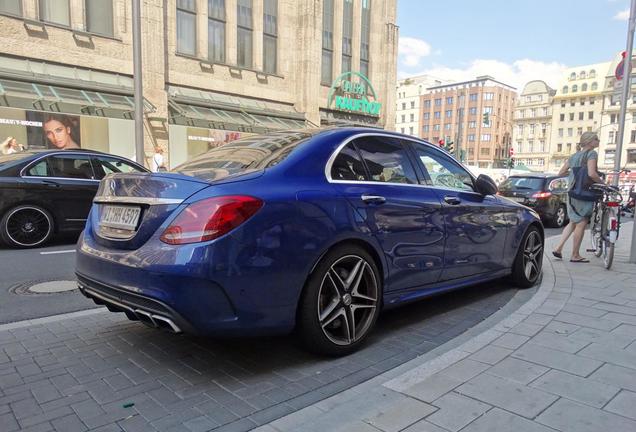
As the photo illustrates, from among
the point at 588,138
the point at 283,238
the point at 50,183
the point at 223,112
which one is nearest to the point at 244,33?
the point at 223,112

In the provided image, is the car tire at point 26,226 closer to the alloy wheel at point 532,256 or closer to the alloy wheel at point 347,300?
the alloy wheel at point 347,300

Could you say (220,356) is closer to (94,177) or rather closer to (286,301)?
(286,301)

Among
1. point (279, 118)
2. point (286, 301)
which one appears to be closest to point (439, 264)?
point (286, 301)

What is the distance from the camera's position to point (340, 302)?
128 inches

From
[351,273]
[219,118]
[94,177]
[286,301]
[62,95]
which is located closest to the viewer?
[286,301]

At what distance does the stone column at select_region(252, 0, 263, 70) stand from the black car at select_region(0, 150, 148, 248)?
1827 centimetres

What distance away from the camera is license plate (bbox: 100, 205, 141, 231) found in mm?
2955

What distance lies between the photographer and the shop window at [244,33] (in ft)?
79.5

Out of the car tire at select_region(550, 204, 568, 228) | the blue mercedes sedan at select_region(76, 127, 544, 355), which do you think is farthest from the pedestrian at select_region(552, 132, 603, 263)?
the car tire at select_region(550, 204, 568, 228)

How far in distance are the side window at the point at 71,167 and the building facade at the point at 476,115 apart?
4531 inches

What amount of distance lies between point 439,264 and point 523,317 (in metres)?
0.88

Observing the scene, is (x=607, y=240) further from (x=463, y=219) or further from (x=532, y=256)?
(x=463, y=219)

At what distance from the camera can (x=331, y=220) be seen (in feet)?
10.2

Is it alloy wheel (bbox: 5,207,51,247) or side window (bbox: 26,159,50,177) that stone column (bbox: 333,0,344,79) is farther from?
alloy wheel (bbox: 5,207,51,247)
